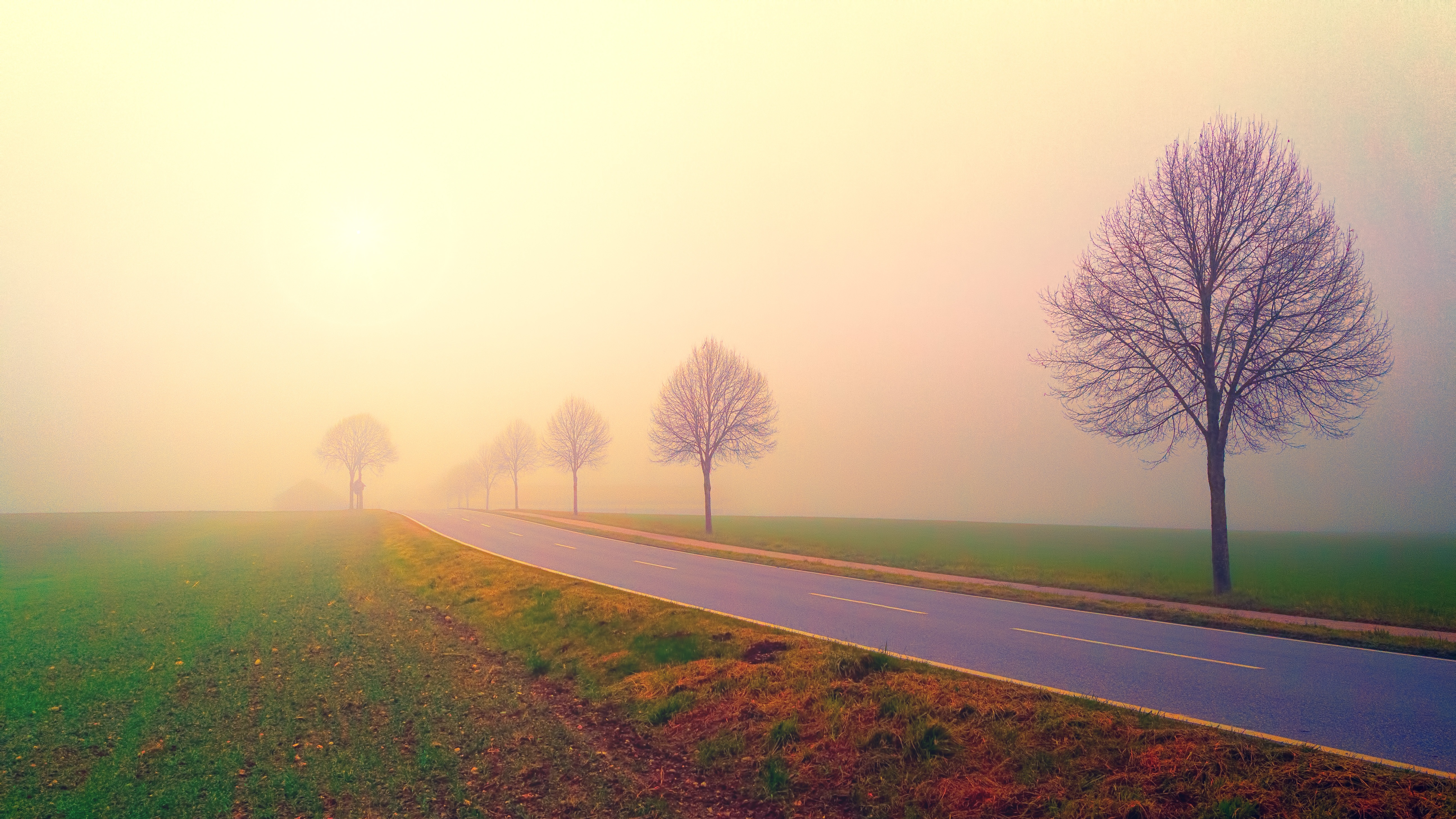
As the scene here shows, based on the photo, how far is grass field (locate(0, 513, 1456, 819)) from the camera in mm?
5215

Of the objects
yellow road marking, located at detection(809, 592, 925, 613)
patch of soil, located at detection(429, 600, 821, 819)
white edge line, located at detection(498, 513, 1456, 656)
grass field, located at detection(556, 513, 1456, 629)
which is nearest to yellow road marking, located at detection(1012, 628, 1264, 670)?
yellow road marking, located at detection(809, 592, 925, 613)

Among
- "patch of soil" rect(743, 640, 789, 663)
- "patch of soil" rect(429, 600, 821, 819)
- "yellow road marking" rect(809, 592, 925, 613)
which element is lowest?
"yellow road marking" rect(809, 592, 925, 613)

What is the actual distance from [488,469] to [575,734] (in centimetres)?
9988

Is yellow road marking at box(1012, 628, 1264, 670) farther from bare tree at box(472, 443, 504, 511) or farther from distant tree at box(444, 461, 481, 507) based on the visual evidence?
distant tree at box(444, 461, 481, 507)

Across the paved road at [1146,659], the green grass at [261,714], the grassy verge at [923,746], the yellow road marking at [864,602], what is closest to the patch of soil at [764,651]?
the grassy verge at [923,746]

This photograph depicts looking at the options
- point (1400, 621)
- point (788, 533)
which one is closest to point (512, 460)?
point (788, 533)

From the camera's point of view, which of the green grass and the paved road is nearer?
the green grass

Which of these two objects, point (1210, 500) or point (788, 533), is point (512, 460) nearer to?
point (788, 533)

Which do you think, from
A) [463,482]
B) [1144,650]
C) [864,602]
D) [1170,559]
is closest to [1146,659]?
[1144,650]

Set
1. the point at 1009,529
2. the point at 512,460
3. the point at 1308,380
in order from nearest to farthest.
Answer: the point at 1308,380, the point at 1009,529, the point at 512,460

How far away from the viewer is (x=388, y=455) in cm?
8531

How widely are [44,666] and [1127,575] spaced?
86.1 ft

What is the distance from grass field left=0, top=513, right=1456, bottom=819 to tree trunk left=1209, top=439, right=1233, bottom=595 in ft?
45.7

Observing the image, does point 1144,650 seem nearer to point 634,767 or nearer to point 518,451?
point 634,767
